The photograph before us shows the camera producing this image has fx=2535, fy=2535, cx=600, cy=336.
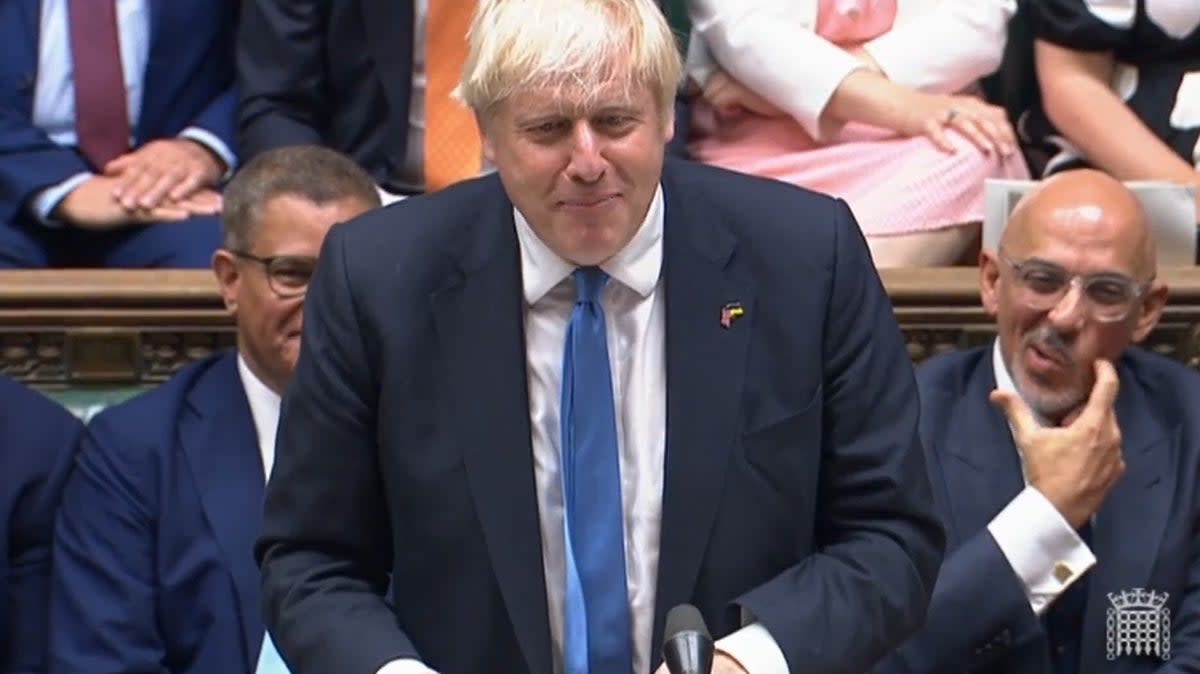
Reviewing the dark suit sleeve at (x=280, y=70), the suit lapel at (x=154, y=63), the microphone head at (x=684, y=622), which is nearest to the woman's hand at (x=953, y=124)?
the dark suit sleeve at (x=280, y=70)

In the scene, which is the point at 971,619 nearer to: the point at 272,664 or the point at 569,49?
the point at 272,664

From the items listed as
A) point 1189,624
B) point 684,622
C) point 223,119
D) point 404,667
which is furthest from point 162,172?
point 684,622

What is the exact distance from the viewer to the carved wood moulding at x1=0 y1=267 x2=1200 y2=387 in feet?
12.7

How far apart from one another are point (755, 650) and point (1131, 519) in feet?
4.03

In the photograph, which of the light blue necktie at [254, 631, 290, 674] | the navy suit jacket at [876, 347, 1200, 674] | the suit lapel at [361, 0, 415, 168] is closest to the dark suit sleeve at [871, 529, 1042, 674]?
the navy suit jacket at [876, 347, 1200, 674]

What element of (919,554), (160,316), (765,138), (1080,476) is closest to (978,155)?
(765,138)

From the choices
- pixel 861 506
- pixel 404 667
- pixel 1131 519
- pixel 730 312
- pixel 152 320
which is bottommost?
pixel 152 320

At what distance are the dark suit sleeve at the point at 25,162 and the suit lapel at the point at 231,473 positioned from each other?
2.32 feet

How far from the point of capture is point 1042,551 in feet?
10.4

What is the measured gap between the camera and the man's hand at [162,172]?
4.01 m

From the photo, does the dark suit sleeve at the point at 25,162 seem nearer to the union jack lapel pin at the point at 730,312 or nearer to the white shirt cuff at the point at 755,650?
the union jack lapel pin at the point at 730,312

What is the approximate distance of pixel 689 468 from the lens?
2234 mm

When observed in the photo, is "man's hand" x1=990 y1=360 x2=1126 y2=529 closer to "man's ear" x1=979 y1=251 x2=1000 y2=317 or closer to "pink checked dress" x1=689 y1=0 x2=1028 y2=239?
"man's ear" x1=979 y1=251 x2=1000 y2=317

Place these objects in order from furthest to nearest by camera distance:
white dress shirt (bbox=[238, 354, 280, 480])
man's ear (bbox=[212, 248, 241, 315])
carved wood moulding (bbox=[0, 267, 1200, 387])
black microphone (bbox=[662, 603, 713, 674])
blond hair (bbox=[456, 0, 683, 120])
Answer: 1. carved wood moulding (bbox=[0, 267, 1200, 387])
2. man's ear (bbox=[212, 248, 241, 315])
3. white dress shirt (bbox=[238, 354, 280, 480])
4. blond hair (bbox=[456, 0, 683, 120])
5. black microphone (bbox=[662, 603, 713, 674])
